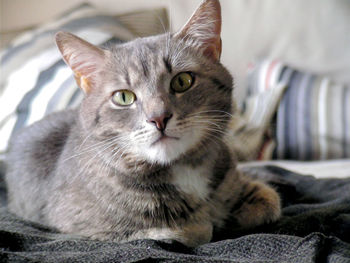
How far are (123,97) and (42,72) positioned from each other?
103 centimetres

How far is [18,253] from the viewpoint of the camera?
2.22ft

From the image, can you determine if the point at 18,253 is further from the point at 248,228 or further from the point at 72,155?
the point at 248,228

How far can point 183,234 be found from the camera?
2.66ft

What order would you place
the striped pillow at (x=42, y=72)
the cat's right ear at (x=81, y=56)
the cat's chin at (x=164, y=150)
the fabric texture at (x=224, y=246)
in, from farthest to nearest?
the striped pillow at (x=42, y=72) < the cat's right ear at (x=81, y=56) < the cat's chin at (x=164, y=150) < the fabric texture at (x=224, y=246)

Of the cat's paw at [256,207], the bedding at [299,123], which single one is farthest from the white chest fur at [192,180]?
the bedding at [299,123]

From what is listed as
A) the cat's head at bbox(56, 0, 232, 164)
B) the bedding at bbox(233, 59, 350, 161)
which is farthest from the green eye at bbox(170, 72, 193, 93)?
the bedding at bbox(233, 59, 350, 161)

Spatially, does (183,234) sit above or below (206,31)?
below

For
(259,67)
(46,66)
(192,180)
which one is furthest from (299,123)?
(46,66)

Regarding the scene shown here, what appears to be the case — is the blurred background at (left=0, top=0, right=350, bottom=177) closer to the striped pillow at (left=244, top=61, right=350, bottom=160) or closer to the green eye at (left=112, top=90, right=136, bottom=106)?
the striped pillow at (left=244, top=61, right=350, bottom=160)

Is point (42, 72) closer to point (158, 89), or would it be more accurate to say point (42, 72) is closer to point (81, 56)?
point (81, 56)

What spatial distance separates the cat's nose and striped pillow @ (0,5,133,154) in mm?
971

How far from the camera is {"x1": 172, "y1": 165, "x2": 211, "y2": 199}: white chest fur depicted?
2.88 ft

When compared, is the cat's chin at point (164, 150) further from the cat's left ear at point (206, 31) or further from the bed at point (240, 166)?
the cat's left ear at point (206, 31)

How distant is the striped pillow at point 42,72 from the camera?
1.66 m
